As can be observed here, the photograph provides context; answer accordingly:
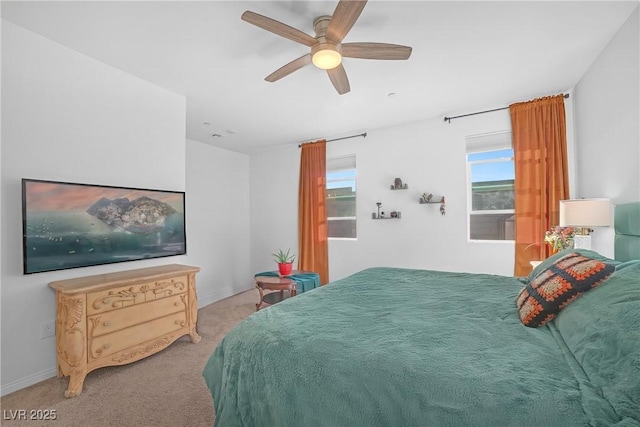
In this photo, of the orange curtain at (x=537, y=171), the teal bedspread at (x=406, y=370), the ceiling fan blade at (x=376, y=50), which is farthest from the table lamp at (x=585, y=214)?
the ceiling fan blade at (x=376, y=50)

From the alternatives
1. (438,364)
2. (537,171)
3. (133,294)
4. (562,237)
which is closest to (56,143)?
(133,294)

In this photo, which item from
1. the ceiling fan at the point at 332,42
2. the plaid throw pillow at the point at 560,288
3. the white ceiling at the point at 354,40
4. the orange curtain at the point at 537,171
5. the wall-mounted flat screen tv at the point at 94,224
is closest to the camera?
the plaid throw pillow at the point at 560,288

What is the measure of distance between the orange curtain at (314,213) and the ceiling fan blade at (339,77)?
2.42 meters

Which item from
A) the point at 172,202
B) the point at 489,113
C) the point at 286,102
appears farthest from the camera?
the point at 489,113

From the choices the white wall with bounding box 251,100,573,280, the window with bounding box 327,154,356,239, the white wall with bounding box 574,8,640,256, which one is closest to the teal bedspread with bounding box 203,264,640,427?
the white wall with bounding box 574,8,640,256

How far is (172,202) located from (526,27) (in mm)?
3424

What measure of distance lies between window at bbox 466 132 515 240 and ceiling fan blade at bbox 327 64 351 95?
2.23m

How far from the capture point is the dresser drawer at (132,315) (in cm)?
221

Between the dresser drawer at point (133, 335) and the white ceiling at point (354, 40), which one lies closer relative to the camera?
the white ceiling at point (354, 40)

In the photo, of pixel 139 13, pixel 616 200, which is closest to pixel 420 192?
pixel 616 200

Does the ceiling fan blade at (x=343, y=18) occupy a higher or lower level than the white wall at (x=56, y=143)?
higher

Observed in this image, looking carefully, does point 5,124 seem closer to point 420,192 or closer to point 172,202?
point 172,202

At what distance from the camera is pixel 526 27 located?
2111 mm

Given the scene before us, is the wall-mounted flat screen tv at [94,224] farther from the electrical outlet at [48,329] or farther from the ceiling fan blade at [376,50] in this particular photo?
the ceiling fan blade at [376,50]
